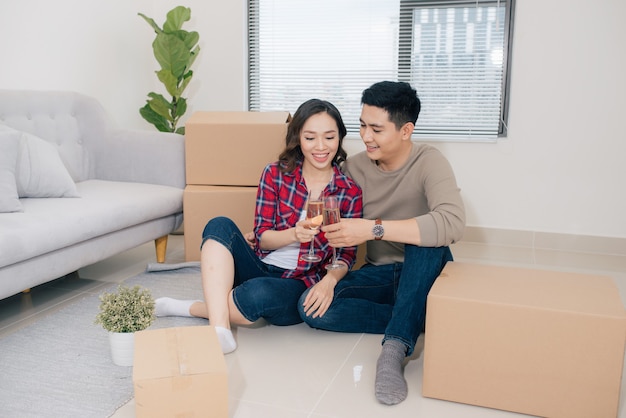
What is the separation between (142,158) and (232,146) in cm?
53

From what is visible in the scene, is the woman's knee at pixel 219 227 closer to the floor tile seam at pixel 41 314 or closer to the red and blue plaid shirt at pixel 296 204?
the red and blue plaid shirt at pixel 296 204

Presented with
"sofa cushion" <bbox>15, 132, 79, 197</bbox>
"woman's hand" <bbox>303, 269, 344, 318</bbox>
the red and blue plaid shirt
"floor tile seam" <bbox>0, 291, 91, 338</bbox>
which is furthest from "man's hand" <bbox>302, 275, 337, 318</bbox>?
"sofa cushion" <bbox>15, 132, 79, 197</bbox>

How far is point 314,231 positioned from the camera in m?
1.83

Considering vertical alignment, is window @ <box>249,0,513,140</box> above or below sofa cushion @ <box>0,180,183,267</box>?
above

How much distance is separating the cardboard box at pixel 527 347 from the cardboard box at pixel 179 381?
1.88 feet

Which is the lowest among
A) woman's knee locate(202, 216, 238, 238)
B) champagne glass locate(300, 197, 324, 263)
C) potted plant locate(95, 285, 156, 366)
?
potted plant locate(95, 285, 156, 366)

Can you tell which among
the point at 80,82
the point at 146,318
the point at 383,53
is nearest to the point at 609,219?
the point at 383,53

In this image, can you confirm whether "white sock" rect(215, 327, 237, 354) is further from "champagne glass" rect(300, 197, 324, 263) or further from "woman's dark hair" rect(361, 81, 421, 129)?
"woman's dark hair" rect(361, 81, 421, 129)

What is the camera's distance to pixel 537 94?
11.6ft

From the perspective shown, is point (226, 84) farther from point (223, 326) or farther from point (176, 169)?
point (223, 326)

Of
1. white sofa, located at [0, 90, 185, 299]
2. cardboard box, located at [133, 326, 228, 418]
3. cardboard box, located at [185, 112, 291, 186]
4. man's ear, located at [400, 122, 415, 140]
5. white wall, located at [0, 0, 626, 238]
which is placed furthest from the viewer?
white wall, located at [0, 0, 626, 238]

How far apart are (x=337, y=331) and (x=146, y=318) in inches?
26.1

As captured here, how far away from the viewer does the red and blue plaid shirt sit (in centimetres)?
211

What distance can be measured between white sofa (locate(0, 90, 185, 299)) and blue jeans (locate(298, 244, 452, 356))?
0.95m
